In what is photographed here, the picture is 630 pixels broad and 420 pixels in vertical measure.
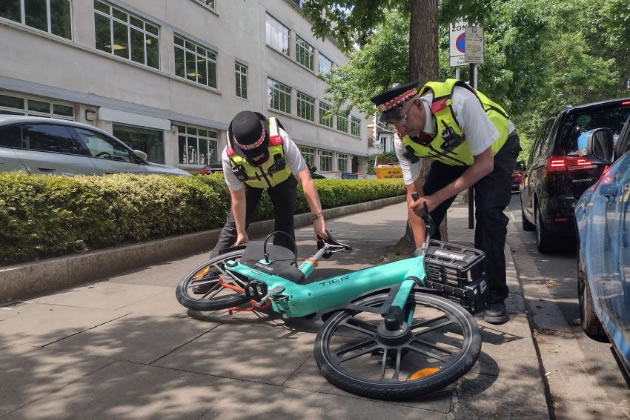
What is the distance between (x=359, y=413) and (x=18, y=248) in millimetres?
3465

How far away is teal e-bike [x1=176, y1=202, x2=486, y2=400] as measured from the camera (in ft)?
7.73

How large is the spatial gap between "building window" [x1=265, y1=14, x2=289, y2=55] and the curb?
2048 centimetres

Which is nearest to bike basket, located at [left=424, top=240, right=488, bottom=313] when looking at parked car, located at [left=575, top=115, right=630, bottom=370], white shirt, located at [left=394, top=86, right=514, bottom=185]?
parked car, located at [left=575, top=115, right=630, bottom=370]

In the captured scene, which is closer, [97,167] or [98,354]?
[98,354]

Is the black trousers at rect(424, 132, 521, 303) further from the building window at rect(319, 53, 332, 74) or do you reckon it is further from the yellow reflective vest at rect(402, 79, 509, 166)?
the building window at rect(319, 53, 332, 74)

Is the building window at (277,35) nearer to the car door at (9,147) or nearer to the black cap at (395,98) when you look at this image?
the car door at (9,147)

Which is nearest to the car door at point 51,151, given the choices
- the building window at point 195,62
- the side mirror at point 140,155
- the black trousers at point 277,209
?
the side mirror at point 140,155

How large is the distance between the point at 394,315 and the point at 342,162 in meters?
37.0

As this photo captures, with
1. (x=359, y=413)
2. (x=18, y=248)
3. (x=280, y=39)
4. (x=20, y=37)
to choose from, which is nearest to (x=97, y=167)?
(x=18, y=248)

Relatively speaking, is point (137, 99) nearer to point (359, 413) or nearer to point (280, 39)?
point (280, 39)

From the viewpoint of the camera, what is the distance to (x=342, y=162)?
39250 millimetres

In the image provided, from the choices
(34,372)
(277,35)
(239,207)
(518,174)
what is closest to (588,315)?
(239,207)

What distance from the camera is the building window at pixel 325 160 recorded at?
3385cm

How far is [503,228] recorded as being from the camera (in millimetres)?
3350
